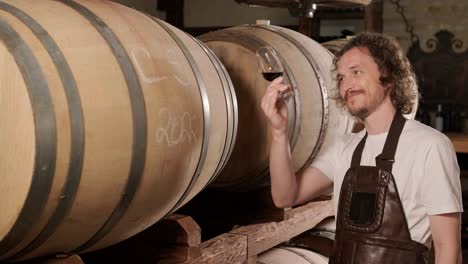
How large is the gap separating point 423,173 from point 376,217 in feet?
0.61

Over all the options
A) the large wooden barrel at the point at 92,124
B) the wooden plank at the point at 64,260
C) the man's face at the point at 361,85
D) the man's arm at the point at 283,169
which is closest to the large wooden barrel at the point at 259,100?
the man's arm at the point at 283,169

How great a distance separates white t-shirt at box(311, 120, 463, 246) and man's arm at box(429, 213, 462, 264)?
0.09 feet

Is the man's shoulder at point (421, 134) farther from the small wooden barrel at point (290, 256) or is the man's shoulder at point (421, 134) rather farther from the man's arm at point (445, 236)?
the small wooden barrel at point (290, 256)

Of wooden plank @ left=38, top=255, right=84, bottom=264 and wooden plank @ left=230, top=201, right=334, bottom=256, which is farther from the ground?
wooden plank @ left=38, top=255, right=84, bottom=264

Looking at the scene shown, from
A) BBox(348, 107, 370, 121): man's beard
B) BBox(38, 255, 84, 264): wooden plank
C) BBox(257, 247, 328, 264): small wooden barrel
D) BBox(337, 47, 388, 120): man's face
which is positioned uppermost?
BBox(337, 47, 388, 120): man's face

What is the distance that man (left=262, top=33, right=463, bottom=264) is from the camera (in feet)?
5.96

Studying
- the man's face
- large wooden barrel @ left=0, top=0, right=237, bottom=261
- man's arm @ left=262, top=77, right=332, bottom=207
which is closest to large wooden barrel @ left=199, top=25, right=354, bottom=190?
man's arm @ left=262, top=77, right=332, bottom=207

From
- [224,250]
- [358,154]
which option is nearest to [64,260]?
[224,250]

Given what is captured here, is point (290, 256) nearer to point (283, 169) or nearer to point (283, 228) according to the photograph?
point (283, 228)

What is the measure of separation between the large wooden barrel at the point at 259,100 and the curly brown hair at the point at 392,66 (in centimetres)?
33

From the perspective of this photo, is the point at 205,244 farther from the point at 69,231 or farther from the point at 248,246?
the point at 69,231

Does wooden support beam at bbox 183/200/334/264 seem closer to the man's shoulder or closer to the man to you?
the man

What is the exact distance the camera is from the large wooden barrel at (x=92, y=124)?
4.17 feet

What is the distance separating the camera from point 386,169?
6.19 ft
